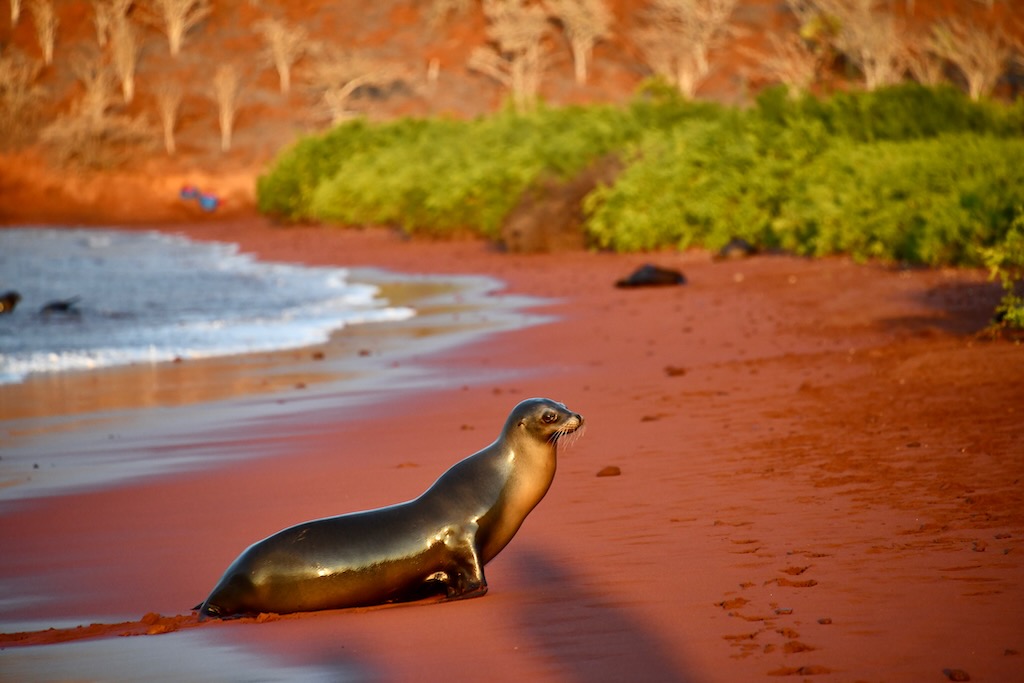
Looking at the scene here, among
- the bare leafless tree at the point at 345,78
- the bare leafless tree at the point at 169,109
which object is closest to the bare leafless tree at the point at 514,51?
the bare leafless tree at the point at 345,78

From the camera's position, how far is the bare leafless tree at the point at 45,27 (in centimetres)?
7894

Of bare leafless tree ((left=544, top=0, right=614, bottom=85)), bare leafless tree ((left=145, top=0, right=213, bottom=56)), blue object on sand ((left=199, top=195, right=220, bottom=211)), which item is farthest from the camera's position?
bare leafless tree ((left=145, top=0, right=213, bottom=56))

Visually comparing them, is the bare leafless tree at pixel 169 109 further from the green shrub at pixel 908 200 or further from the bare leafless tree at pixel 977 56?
the green shrub at pixel 908 200

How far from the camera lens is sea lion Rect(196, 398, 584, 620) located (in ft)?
18.8

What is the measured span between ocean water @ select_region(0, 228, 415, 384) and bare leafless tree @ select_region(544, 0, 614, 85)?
36.4 meters

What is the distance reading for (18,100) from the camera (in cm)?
6938

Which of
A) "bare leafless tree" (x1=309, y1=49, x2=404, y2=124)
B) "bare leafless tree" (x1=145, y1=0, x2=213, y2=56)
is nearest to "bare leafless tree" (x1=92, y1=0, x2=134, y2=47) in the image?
"bare leafless tree" (x1=145, y1=0, x2=213, y2=56)

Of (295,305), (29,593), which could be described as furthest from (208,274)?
(29,593)

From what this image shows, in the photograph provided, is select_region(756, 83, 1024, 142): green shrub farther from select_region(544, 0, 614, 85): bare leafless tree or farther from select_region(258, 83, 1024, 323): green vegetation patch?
select_region(544, 0, 614, 85): bare leafless tree

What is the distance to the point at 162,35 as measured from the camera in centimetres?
8181

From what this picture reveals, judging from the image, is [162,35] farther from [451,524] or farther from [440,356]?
[451,524]

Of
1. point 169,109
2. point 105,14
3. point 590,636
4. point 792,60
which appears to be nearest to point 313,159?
point 169,109

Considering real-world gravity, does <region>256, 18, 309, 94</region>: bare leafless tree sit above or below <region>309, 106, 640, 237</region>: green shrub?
above

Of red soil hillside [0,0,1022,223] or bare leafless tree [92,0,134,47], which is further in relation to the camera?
bare leafless tree [92,0,134,47]
